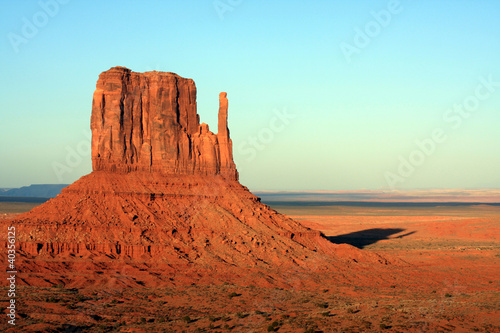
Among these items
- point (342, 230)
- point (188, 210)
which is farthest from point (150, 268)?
point (342, 230)

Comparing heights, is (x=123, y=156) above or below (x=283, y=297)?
above

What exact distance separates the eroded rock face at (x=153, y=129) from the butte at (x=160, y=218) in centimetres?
12

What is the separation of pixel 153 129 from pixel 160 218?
11804mm

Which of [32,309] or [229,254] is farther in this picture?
[229,254]

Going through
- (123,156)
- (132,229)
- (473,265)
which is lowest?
(473,265)

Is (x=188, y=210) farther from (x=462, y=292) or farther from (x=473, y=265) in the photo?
(x=473, y=265)

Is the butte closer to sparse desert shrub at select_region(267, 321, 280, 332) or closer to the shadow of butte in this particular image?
sparse desert shrub at select_region(267, 321, 280, 332)

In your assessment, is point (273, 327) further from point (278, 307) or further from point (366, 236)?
point (366, 236)

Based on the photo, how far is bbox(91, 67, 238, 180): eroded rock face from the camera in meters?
66.2

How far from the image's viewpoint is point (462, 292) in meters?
52.4

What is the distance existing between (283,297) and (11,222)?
28430mm

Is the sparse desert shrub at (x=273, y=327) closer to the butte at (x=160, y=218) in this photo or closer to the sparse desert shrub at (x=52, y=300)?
the sparse desert shrub at (x=52, y=300)

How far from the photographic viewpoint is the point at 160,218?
61.8m

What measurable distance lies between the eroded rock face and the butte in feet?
0.39
